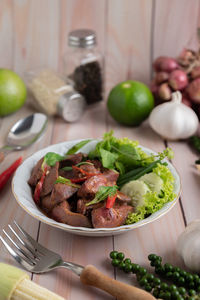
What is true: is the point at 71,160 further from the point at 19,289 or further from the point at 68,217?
the point at 19,289

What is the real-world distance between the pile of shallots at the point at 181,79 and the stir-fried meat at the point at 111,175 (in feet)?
2.38

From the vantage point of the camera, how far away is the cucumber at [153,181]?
47.4 inches

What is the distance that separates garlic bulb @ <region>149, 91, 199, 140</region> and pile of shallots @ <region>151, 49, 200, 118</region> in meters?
0.13

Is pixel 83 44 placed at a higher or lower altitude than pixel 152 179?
higher

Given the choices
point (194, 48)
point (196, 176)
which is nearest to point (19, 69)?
point (194, 48)

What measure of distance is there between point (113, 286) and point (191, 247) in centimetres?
22

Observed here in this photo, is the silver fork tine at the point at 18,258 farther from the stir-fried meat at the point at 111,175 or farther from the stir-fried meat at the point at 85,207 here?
the stir-fried meat at the point at 111,175

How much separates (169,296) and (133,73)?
1504mm

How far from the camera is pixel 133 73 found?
224cm

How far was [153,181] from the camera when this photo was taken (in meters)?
1.23

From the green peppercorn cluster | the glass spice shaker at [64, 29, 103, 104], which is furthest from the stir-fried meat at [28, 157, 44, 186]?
the glass spice shaker at [64, 29, 103, 104]

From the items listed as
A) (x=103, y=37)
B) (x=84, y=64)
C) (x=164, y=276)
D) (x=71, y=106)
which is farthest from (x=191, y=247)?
(x=103, y=37)

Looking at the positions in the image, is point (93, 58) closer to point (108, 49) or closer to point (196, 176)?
point (108, 49)

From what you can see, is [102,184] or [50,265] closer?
[50,265]
